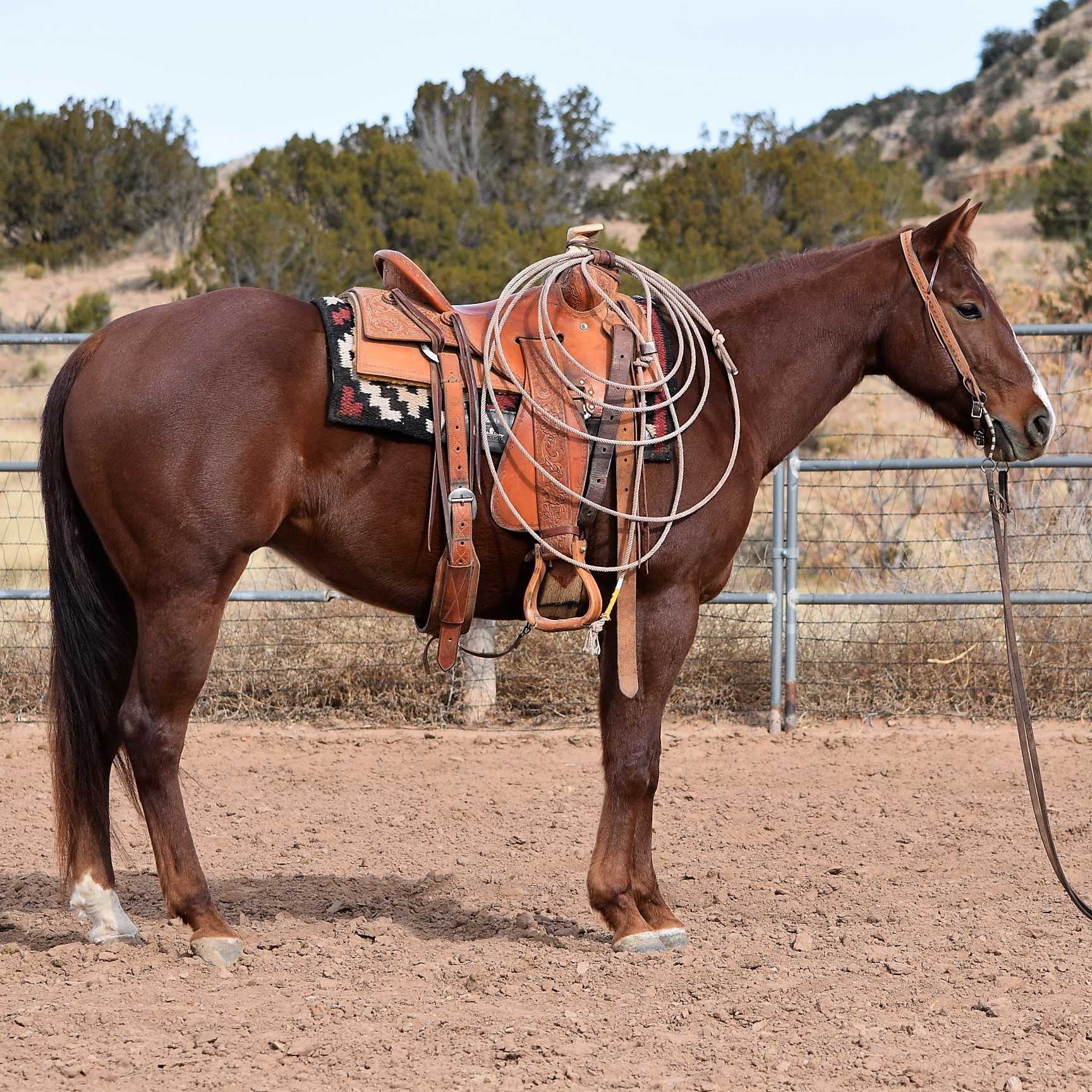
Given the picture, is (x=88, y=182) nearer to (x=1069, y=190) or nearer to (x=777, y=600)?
(x=1069, y=190)

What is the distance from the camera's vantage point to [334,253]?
1677cm

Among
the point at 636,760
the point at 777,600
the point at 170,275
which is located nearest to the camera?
the point at 636,760

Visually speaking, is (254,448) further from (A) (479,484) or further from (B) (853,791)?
(B) (853,791)

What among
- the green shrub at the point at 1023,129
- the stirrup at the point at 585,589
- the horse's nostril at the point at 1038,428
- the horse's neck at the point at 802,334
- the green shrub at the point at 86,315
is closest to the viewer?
the stirrup at the point at 585,589

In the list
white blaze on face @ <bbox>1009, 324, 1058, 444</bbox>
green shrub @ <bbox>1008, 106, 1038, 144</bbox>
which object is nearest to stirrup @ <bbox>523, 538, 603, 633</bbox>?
white blaze on face @ <bbox>1009, 324, 1058, 444</bbox>

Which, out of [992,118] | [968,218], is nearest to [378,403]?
[968,218]

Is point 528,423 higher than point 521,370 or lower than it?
lower

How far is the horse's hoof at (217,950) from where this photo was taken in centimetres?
313

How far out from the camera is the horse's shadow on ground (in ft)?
11.5

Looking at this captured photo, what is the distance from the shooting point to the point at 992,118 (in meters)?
44.9

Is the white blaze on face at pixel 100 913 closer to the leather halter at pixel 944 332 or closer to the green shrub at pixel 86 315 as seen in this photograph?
the leather halter at pixel 944 332

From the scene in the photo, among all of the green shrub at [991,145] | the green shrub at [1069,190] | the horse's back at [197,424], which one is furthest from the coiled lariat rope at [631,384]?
the green shrub at [991,145]

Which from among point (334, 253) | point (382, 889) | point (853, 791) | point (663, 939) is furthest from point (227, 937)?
point (334, 253)

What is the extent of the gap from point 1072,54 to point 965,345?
50.2 meters
